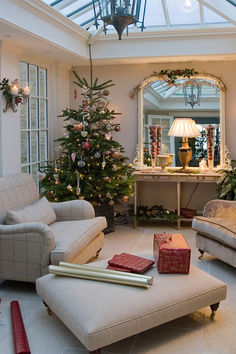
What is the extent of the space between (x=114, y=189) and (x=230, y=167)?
1697 millimetres

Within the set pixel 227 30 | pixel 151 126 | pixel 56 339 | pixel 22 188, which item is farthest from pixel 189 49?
pixel 56 339

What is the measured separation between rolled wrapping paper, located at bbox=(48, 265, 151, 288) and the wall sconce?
7.65ft

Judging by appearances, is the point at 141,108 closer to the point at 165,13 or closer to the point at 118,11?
the point at 165,13

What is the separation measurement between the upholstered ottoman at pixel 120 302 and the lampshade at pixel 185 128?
306 cm

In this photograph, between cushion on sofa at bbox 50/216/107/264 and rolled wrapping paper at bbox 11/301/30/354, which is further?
cushion on sofa at bbox 50/216/107/264

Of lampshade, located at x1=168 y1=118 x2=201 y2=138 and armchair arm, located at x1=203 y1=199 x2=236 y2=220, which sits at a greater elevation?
lampshade, located at x1=168 y1=118 x2=201 y2=138

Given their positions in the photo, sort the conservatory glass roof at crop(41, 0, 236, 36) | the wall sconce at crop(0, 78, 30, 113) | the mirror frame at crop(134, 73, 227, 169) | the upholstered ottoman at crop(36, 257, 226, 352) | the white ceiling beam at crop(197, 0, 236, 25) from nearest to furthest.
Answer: the upholstered ottoman at crop(36, 257, 226, 352) → the wall sconce at crop(0, 78, 30, 113) → the white ceiling beam at crop(197, 0, 236, 25) → the conservatory glass roof at crop(41, 0, 236, 36) → the mirror frame at crop(134, 73, 227, 169)

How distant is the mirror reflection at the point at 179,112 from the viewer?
6402mm

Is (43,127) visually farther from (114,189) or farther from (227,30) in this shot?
(227,30)

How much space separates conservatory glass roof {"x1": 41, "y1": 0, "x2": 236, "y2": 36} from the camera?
17.8ft

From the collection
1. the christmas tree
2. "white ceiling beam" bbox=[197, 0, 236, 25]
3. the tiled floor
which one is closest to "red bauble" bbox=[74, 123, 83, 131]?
the christmas tree

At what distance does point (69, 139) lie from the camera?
19.1 ft

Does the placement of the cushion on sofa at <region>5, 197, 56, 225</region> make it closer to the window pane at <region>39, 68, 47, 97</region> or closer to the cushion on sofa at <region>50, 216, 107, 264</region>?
the cushion on sofa at <region>50, 216, 107, 264</region>

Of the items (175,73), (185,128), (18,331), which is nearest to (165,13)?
(175,73)
